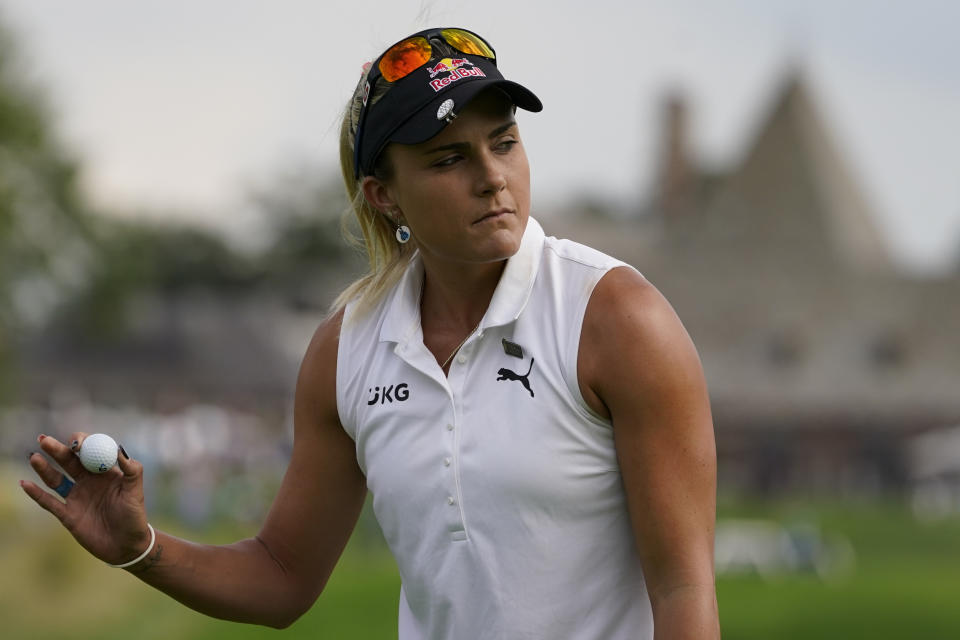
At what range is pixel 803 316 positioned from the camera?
56.6 meters

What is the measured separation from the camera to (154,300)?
7525cm

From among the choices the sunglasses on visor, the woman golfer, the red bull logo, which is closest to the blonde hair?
the woman golfer

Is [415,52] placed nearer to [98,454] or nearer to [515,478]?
[515,478]

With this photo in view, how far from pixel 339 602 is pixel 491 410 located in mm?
16479

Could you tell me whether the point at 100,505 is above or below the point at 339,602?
above

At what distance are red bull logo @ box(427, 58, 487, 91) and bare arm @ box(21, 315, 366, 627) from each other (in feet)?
2.18

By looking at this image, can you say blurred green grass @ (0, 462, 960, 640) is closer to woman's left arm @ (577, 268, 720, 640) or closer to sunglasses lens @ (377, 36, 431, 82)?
sunglasses lens @ (377, 36, 431, 82)

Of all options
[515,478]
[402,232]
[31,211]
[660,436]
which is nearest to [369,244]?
[402,232]

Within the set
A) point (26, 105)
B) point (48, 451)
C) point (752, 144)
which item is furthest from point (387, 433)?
point (752, 144)

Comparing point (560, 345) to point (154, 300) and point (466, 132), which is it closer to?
point (466, 132)

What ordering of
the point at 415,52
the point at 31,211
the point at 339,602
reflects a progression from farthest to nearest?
the point at 31,211
the point at 339,602
the point at 415,52

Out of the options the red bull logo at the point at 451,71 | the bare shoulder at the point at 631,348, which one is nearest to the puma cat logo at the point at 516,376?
the bare shoulder at the point at 631,348

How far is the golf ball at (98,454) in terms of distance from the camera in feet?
10.7

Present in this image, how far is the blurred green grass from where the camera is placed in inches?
650
